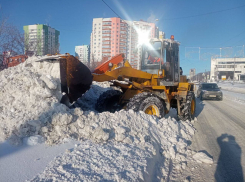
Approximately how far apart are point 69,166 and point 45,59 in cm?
282

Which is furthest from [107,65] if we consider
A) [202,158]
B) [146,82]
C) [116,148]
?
[202,158]

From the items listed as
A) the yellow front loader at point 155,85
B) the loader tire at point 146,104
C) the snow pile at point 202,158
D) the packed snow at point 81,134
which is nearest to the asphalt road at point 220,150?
the snow pile at point 202,158

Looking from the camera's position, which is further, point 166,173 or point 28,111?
point 28,111

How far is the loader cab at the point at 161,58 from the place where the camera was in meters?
6.82

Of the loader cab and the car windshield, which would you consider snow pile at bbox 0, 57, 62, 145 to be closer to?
the loader cab

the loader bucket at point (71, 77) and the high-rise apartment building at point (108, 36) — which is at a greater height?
the high-rise apartment building at point (108, 36)

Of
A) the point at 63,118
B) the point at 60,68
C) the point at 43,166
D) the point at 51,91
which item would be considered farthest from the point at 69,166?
the point at 60,68

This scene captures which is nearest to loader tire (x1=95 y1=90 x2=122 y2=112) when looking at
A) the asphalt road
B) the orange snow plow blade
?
the orange snow plow blade

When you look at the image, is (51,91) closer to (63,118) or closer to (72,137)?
(63,118)

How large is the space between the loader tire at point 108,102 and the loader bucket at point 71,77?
2286 mm

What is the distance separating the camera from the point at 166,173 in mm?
3457

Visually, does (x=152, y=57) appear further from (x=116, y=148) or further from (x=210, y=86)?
(x=210, y=86)

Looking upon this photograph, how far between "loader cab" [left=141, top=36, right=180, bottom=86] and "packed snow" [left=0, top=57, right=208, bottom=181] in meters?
2.45

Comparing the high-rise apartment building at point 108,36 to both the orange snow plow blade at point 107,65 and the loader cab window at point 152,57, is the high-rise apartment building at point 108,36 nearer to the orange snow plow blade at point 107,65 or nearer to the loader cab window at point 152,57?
the loader cab window at point 152,57
